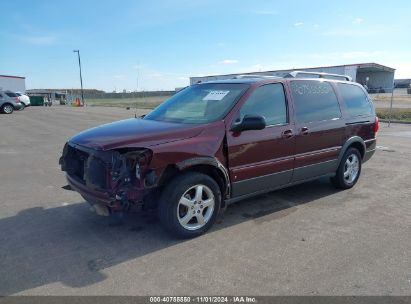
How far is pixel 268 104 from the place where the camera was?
471cm

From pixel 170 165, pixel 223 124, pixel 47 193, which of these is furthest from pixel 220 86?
pixel 47 193

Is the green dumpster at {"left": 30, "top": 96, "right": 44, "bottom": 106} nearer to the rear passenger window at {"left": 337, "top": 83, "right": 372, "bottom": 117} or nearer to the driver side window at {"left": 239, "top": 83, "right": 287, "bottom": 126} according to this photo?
the rear passenger window at {"left": 337, "top": 83, "right": 372, "bottom": 117}

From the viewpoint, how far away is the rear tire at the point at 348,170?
5844 millimetres

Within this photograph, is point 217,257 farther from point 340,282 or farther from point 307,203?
point 307,203

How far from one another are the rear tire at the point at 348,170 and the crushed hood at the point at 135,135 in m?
2.88

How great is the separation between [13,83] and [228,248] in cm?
6492

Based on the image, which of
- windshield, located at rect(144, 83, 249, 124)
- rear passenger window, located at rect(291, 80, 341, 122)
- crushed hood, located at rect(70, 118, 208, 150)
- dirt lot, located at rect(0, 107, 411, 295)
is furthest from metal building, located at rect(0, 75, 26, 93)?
rear passenger window, located at rect(291, 80, 341, 122)

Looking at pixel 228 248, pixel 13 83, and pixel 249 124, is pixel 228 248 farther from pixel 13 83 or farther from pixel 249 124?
pixel 13 83

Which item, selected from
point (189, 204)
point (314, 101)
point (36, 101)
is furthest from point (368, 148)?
point (36, 101)

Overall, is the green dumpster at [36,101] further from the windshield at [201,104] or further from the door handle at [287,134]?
the door handle at [287,134]

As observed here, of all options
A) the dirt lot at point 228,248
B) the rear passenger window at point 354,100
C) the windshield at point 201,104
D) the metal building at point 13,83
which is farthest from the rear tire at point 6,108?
the metal building at point 13,83

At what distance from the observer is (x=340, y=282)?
3180 millimetres

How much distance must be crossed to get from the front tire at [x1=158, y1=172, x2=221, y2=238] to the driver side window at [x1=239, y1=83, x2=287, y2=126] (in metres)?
1.01

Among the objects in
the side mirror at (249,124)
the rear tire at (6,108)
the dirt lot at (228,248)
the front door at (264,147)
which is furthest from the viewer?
the rear tire at (6,108)
